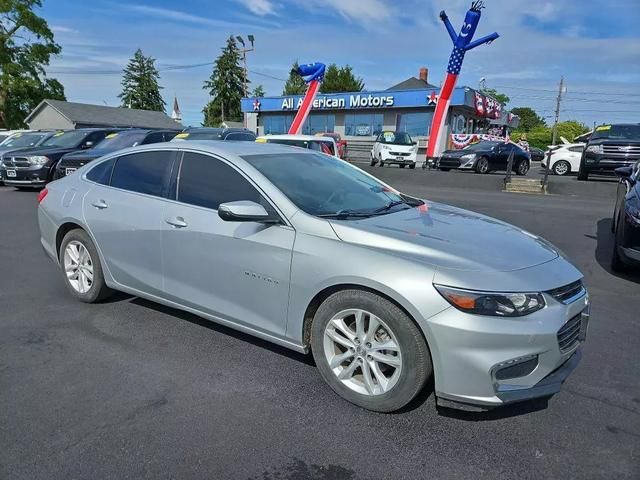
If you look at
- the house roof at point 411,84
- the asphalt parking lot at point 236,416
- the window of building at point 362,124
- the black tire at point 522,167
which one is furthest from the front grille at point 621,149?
the house roof at point 411,84

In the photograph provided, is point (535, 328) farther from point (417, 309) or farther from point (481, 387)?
point (417, 309)

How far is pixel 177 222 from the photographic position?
11.9 ft

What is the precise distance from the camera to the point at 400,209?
3.69m

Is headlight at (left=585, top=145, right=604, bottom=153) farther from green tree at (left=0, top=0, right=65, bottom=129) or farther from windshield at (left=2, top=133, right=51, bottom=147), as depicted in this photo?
green tree at (left=0, top=0, right=65, bottom=129)

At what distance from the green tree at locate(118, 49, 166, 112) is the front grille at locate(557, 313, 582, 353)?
291 ft

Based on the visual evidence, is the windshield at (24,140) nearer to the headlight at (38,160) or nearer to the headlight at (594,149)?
the headlight at (38,160)

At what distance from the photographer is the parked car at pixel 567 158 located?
66.9 feet

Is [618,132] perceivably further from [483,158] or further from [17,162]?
[17,162]

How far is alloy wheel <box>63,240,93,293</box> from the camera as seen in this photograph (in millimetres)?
4449

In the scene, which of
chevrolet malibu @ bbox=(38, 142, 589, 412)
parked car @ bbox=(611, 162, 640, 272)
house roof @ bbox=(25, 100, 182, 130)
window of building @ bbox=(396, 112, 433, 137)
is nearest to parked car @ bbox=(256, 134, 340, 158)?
parked car @ bbox=(611, 162, 640, 272)

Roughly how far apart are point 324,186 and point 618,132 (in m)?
15.7

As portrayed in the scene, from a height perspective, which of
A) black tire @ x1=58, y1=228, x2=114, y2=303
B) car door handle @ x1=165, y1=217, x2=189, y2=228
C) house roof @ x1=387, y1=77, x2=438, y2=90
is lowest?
black tire @ x1=58, y1=228, x2=114, y2=303

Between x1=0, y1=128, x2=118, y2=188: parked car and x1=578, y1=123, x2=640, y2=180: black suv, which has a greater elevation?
x1=578, y1=123, x2=640, y2=180: black suv

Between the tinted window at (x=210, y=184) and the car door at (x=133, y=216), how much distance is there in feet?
0.68
